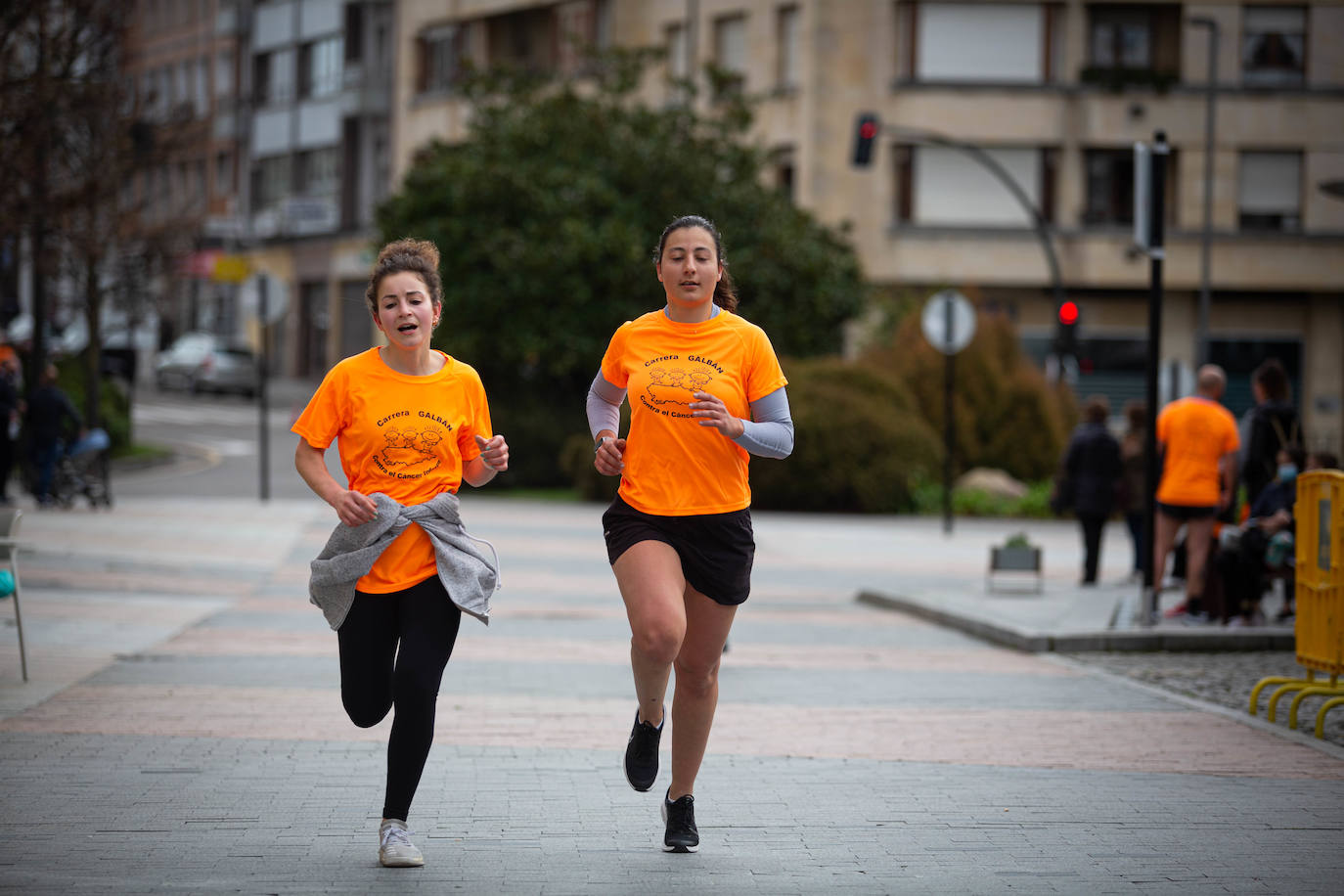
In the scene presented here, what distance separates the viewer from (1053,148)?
4738cm

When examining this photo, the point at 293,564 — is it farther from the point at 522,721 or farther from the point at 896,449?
the point at 896,449

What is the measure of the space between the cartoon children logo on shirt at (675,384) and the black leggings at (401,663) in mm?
905

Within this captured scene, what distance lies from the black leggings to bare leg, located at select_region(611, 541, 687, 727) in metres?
0.55

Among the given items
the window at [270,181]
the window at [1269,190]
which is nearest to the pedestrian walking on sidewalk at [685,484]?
the window at [1269,190]

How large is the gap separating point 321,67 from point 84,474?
46190 mm

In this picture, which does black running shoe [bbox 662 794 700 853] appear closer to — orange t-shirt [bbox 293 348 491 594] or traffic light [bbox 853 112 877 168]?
orange t-shirt [bbox 293 348 491 594]

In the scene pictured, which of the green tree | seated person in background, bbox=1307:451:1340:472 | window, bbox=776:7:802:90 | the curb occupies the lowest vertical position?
the curb

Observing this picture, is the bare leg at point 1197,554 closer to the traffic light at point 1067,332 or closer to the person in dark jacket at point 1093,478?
A: the person in dark jacket at point 1093,478

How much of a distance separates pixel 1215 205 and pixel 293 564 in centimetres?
3431

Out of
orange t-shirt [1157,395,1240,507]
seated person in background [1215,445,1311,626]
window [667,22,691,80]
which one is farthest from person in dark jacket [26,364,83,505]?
window [667,22,691,80]

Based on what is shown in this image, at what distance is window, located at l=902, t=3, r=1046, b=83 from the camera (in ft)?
153

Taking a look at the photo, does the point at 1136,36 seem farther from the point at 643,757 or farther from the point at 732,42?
the point at 643,757

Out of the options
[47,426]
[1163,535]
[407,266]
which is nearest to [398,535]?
[407,266]

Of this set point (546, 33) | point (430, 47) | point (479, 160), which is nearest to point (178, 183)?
point (430, 47)
